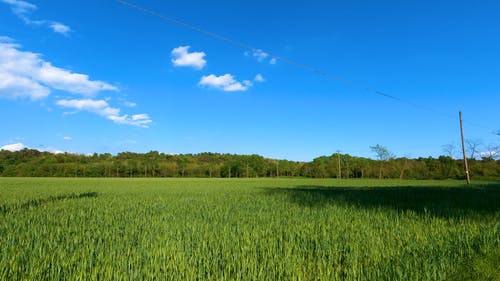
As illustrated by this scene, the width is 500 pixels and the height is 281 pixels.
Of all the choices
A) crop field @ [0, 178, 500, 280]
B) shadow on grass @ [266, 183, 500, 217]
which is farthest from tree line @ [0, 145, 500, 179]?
crop field @ [0, 178, 500, 280]

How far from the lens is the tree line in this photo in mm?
77600

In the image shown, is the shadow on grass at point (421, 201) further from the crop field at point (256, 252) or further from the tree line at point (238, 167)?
the tree line at point (238, 167)

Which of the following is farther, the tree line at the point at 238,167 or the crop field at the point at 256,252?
the tree line at the point at 238,167

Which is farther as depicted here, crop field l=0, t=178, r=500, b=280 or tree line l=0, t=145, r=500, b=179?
tree line l=0, t=145, r=500, b=179

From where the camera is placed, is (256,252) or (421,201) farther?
(421,201)

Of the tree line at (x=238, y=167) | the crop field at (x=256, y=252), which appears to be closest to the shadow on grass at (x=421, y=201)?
the crop field at (x=256, y=252)

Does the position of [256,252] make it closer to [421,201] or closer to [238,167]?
[421,201]

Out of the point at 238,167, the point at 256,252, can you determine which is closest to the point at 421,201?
the point at 256,252

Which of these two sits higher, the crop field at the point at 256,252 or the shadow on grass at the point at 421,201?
the crop field at the point at 256,252

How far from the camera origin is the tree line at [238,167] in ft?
255

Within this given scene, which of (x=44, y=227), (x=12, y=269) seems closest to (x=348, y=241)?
(x=12, y=269)

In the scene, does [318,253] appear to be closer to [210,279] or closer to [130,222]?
[210,279]

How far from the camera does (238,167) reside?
4513 inches

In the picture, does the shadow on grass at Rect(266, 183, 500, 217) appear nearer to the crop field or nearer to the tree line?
the crop field
